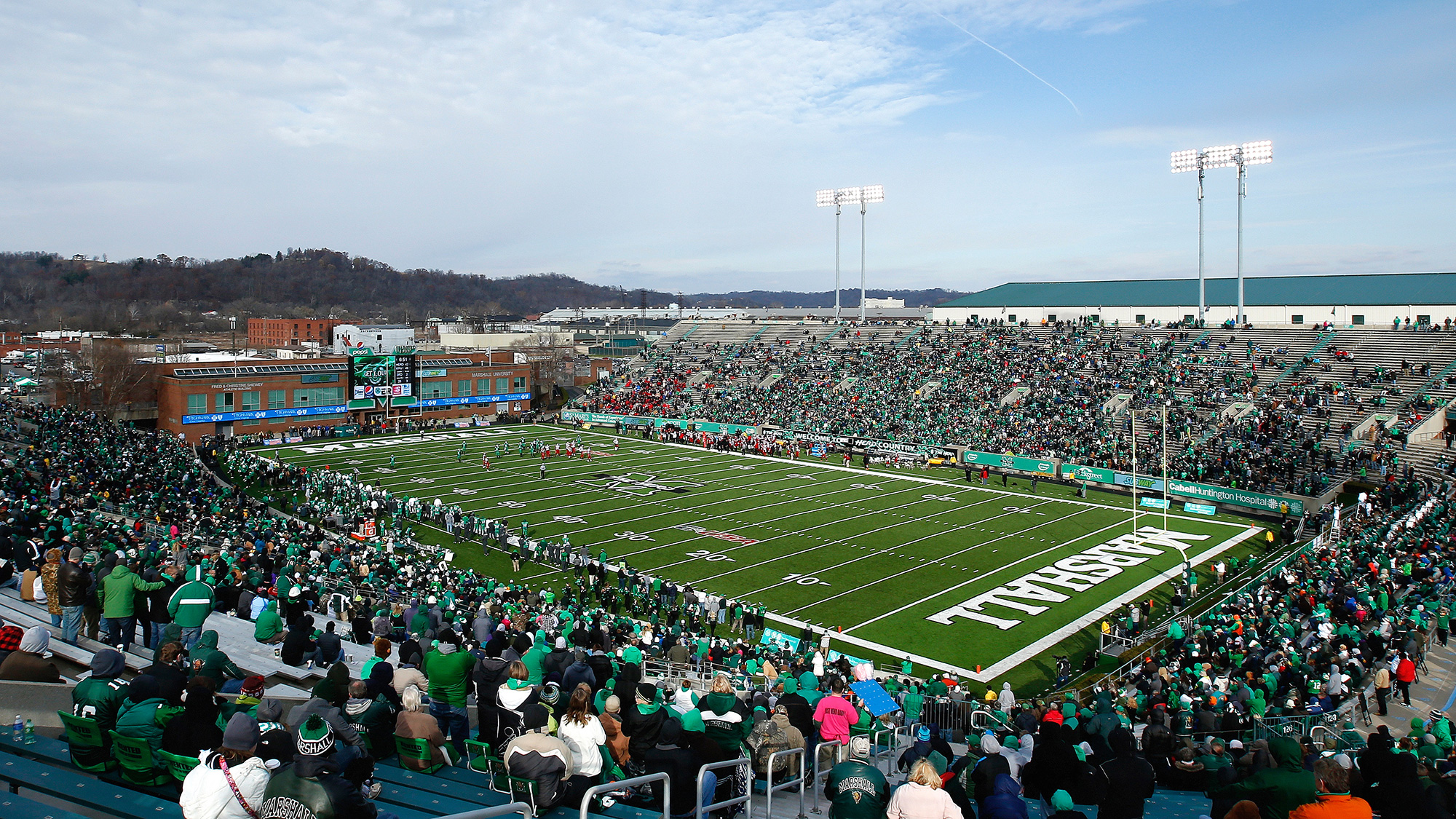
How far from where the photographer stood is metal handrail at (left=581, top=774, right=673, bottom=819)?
4641mm

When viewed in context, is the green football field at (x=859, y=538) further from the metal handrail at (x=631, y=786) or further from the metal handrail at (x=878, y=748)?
the metal handrail at (x=631, y=786)

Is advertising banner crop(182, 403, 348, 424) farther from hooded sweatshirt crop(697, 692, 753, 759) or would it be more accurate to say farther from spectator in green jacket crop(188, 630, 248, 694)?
hooded sweatshirt crop(697, 692, 753, 759)

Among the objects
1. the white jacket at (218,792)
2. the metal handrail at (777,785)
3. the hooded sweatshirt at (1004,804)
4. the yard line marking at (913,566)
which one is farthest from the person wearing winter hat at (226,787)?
the yard line marking at (913,566)

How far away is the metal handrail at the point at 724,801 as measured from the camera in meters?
5.51

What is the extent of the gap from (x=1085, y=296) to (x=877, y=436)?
25669mm

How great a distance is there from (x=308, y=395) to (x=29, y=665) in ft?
160

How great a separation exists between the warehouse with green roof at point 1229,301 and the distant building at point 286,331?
76803mm

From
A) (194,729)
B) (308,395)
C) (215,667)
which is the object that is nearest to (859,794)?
(194,729)

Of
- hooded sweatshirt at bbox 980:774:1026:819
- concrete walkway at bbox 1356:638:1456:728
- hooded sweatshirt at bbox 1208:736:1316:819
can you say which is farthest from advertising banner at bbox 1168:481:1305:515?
hooded sweatshirt at bbox 980:774:1026:819

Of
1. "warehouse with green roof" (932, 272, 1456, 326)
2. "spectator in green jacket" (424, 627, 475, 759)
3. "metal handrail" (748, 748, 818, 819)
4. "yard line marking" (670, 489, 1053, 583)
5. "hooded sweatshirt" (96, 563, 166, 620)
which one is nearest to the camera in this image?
"metal handrail" (748, 748, 818, 819)

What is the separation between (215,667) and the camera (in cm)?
716

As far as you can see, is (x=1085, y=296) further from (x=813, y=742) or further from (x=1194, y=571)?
(x=813, y=742)

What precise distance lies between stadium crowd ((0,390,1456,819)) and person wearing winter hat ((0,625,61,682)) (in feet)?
0.07

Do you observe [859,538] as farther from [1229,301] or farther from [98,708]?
[1229,301]
